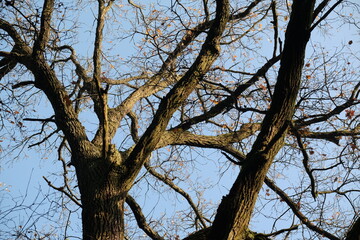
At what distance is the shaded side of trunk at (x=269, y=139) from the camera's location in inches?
112

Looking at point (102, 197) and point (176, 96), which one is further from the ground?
point (176, 96)

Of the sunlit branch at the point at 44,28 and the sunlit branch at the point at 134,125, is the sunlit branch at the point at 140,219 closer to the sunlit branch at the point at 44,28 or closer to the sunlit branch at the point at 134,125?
the sunlit branch at the point at 134,125

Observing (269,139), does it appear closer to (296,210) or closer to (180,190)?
(296,210)

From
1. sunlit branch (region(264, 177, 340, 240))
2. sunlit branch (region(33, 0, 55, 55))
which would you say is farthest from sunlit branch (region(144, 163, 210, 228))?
sunlit branch (region(33, 0, 55, 55))

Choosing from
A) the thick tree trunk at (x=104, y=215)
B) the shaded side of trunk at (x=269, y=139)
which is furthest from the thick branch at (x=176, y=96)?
the shaded side of trunk at (x=269, y=139)

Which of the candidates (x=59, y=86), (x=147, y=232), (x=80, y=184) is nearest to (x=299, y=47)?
(x=80, y=184)

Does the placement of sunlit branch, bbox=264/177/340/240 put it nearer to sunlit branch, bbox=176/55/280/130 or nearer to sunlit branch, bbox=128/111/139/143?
sunlit branch, bbox=176/55/280/130

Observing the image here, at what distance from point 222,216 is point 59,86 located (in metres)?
2.91

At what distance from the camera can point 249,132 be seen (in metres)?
5.81

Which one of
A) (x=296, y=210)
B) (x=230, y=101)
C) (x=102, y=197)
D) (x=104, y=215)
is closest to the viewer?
(x=104, y=215)

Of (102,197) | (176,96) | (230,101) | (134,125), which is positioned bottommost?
(102,197)

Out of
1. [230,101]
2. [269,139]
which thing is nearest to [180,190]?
[230,101]

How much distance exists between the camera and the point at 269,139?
125 inches

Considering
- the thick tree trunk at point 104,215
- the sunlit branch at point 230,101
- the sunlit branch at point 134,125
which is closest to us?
the thick tree trunk at point 104,215
